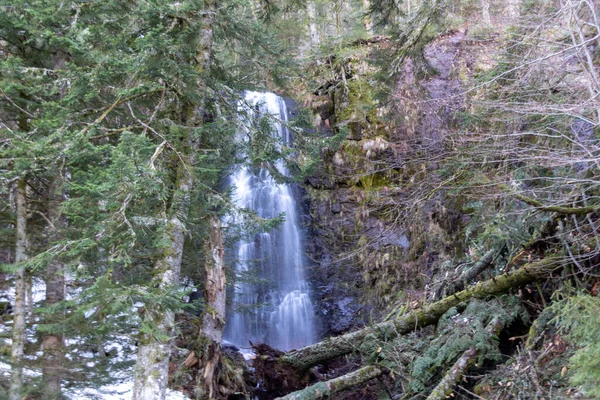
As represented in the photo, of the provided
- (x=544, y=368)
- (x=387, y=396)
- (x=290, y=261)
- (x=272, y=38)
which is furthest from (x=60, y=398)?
(x=290, y=261)

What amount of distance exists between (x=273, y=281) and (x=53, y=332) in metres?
8.62

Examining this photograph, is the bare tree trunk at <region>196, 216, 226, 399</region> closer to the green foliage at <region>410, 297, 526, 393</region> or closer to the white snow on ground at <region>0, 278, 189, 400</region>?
the white snow on ground at <region>0, 278, 189, 400</region>

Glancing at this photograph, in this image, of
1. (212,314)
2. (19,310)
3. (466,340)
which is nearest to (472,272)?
(466,340)

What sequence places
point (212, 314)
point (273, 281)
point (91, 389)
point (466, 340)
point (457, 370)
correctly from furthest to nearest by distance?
point (273, 281) < point (212, 314) < point (91, 389) < point (466, 340) < point (457, 370)

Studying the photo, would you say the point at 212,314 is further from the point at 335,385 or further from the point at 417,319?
the point at 417,319

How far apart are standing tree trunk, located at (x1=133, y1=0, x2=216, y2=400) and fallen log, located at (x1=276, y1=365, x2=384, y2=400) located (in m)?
1.63

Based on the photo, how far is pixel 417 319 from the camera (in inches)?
254

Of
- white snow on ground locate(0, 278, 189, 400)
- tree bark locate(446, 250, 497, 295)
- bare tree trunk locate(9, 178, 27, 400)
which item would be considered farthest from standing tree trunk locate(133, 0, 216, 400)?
tree bark locate(446, 250, 497, 295)

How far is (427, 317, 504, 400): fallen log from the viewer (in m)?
4.72

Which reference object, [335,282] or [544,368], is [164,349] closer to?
[544,368]

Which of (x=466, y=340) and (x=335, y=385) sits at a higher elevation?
(x=466, y=340)

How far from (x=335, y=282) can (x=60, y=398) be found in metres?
8.70

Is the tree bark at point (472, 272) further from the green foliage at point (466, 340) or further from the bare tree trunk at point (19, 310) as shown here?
the bare tree trunk at point (19, 310)

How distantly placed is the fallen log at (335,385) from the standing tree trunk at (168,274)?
163 cm
